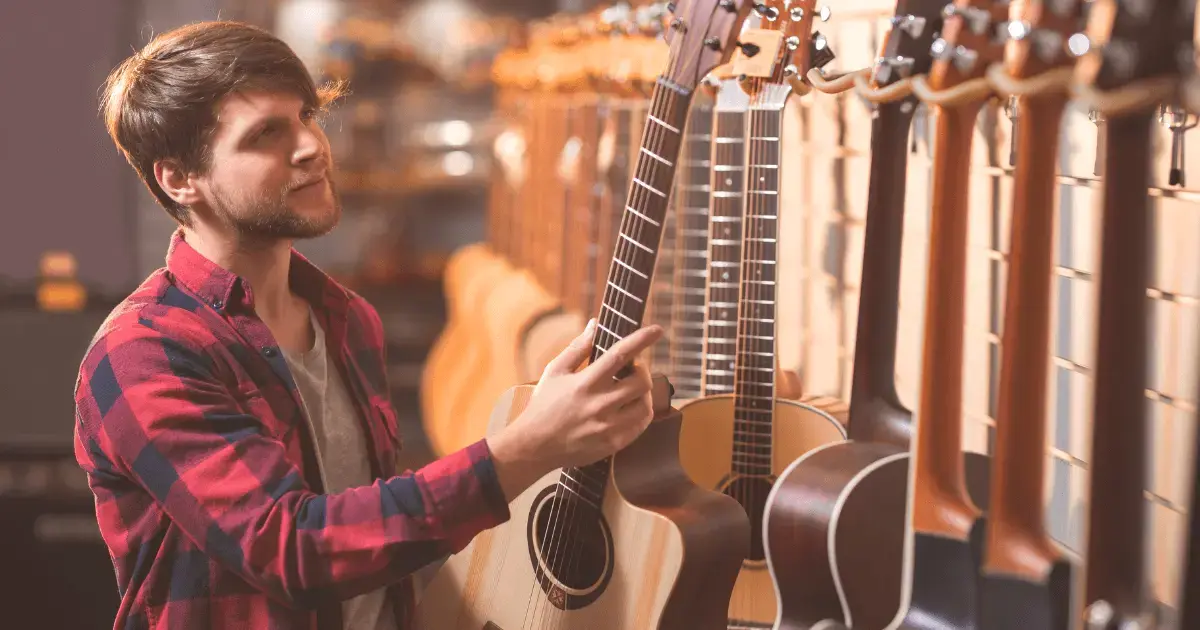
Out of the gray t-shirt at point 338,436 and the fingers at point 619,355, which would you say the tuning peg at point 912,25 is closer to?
the fingers at point 619,355

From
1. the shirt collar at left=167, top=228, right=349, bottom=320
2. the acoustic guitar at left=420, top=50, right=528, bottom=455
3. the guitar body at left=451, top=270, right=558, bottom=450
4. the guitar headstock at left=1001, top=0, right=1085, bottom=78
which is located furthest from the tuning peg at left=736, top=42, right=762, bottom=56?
the acoustic guitar at left=420, top=50, right=528, bottom=455

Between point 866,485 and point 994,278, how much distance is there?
59 cm

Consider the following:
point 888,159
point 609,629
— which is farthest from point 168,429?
point 888,159

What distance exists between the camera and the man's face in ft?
4.53

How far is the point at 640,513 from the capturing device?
1.22 m

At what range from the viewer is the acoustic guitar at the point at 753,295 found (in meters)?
1.30

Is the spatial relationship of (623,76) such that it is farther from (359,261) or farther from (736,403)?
(359,261)

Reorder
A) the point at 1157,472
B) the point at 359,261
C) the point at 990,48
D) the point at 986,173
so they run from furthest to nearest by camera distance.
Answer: the point at 359,261 → the point at 986,173 → the point at 1157,472 → the point at 990,48

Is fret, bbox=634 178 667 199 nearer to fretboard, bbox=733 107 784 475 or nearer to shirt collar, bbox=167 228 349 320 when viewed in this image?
fretboard, bbox=733 107 784 475

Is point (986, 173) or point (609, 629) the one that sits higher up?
point (986, 173)

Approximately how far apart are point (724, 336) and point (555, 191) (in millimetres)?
1590

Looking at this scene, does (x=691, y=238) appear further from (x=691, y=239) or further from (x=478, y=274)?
(x=478, y=274)

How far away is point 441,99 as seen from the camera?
506 cm

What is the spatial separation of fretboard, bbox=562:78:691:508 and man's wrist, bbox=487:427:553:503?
11 centimetres
